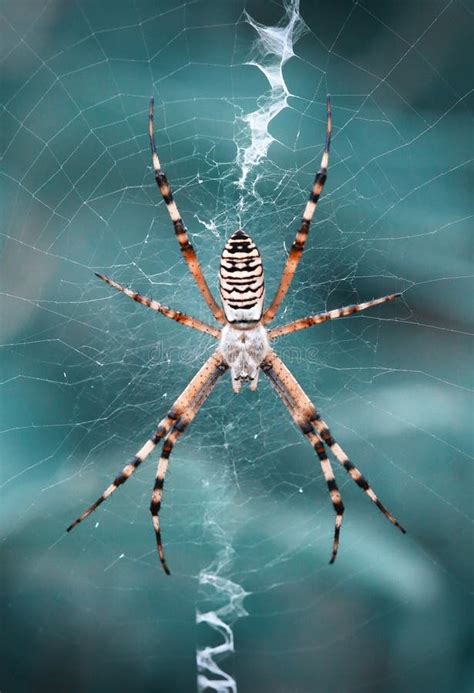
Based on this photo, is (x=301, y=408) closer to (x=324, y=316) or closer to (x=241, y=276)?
(x=324, y=316)

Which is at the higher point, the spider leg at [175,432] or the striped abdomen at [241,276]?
the striped abdomen at [241,276]

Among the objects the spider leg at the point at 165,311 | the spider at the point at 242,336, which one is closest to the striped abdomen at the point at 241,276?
the spider at the point at 242,336

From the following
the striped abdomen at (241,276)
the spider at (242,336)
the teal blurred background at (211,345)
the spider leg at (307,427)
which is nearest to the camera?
the striped abdomen at (241,276)

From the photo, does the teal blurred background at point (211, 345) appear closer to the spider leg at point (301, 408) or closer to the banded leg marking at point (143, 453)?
the spider leg at point (301, 408)

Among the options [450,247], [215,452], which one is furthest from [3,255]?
[450,247]

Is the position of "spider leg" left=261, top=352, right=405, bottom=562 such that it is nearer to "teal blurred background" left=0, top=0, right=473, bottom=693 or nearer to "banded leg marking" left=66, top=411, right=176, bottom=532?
"teal blurred background" left=0, top=0, right=473, bottom=693

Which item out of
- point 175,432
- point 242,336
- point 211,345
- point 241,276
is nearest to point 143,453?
point 175,432

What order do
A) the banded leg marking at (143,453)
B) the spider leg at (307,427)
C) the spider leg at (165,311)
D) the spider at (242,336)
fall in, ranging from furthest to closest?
the spider leg at (307,427)
the banded leg marking at (143,453)
the spider leg at (165,311)
the spider at (242,336)

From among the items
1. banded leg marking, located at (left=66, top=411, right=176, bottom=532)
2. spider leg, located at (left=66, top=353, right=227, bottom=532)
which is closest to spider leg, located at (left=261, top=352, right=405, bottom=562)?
spider leg, located at (left=66, top=353, right=227, bottom=532)

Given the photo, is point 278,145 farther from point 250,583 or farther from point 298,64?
point 250,583

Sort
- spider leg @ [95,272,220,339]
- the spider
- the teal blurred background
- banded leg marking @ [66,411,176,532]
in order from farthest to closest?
1. the teal blurred background
2. banded leg marking @ [66,411,176,532]
3. spider leg @ [95,272,220,339]
4. the spider
